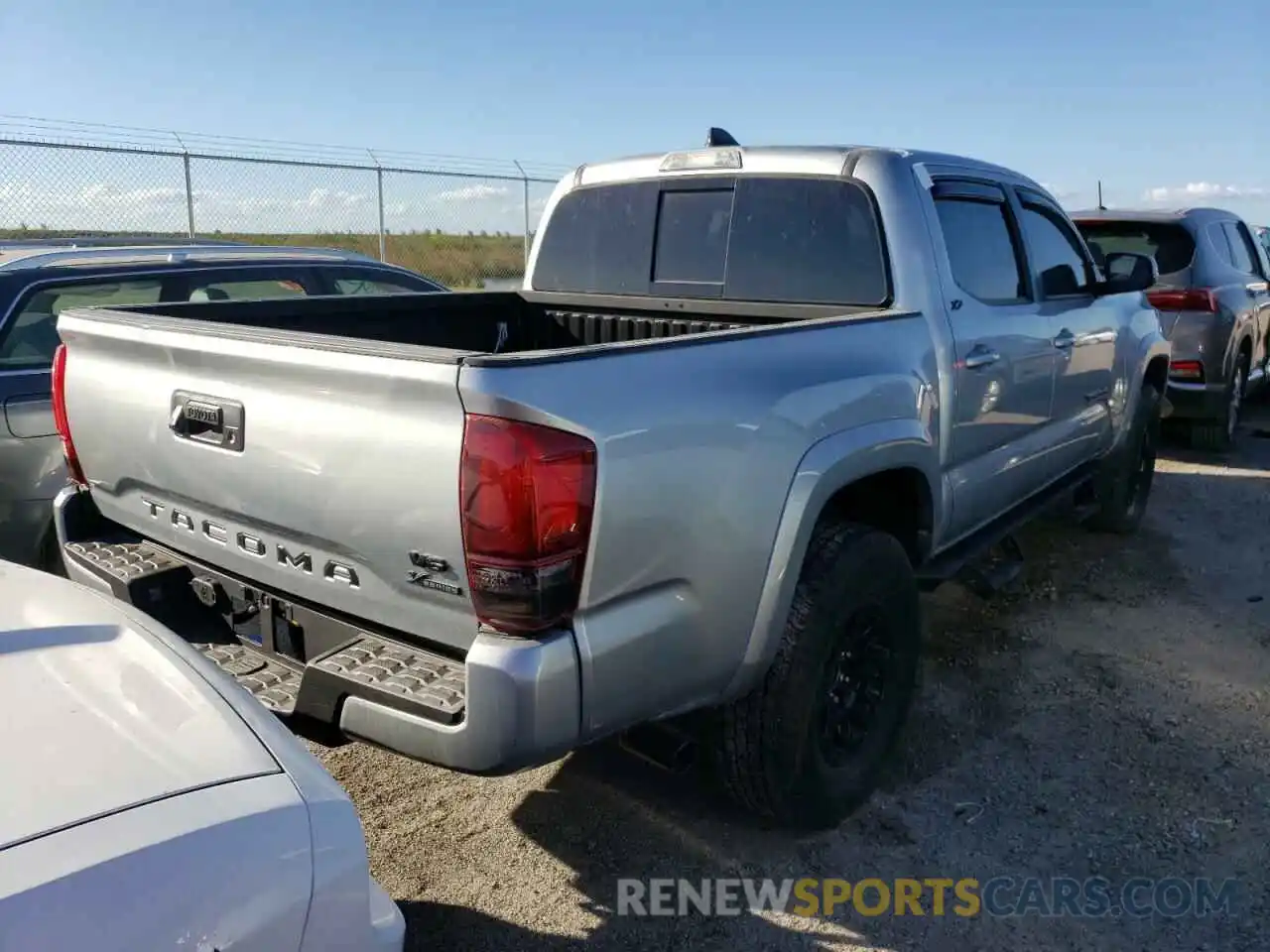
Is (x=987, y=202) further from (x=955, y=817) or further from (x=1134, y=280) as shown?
(x=955, y=817)

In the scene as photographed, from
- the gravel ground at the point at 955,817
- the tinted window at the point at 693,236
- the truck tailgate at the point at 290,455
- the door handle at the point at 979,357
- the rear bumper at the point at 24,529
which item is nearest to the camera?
the truck tailgate at the point at 290,455

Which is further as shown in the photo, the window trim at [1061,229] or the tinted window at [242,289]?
the tinted window at [242,289]

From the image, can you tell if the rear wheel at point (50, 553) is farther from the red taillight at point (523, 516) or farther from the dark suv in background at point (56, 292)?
the red taillight at point (523, 516)

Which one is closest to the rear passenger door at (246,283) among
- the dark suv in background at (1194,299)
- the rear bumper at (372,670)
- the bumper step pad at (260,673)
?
the rear bumper at (372,670)

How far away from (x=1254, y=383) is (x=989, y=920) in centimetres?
784

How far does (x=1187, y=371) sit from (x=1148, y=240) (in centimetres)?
102

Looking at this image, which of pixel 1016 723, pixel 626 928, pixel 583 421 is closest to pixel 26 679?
pixel 583 421

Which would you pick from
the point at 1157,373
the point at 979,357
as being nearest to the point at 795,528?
the point at 979,357

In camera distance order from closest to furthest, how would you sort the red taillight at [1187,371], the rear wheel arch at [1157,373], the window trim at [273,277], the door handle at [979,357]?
the door handle at [979,357], the window trim at [273,277], the rear wheel arch at [1157,373], the red taillight at [1187,371]

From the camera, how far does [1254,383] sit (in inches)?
351

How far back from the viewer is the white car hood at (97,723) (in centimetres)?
146

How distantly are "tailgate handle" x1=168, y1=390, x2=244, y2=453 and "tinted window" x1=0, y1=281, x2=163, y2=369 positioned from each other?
1.73 metres

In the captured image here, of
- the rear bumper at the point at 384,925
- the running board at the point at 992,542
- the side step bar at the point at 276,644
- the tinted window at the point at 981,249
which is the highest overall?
the tinted window at the point at 981,249

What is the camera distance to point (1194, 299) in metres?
7.57
